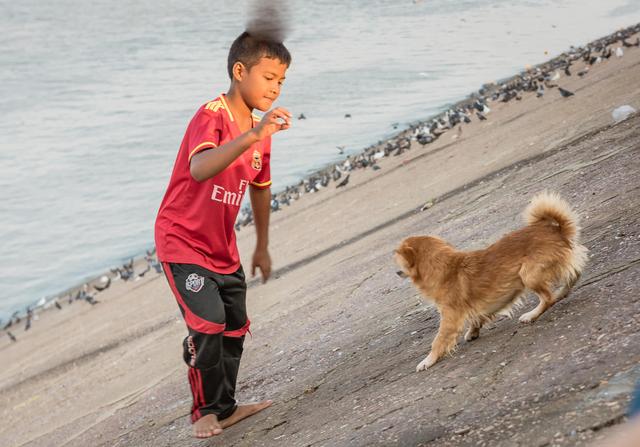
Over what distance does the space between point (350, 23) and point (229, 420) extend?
114 feet

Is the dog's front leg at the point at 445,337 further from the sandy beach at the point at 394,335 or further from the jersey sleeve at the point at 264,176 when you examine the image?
the jersey sleeve at the point at 264,176

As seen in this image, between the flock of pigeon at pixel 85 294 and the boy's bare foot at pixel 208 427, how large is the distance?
8.05m

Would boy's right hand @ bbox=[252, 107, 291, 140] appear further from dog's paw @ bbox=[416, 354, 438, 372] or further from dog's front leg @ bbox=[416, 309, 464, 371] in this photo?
dog's paw @ bbox=[416, 354, 438, 372]

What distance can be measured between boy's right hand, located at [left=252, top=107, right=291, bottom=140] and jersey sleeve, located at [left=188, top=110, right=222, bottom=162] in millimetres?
368

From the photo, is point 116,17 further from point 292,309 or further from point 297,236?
point 292,309

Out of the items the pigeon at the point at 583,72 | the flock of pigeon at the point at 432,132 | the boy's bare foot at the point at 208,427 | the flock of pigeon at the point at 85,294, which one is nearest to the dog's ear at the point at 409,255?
the boy's bare foot at the point at 208,427

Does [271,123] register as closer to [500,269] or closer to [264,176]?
[264,176]

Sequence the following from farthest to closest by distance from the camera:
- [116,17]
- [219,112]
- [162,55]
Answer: [116,17], [162,55], [219,112]

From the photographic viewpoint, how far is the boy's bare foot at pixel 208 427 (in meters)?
4.67

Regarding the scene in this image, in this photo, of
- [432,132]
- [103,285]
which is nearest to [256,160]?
[103,285]

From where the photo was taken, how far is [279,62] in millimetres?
4488

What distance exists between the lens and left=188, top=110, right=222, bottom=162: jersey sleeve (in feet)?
13.8

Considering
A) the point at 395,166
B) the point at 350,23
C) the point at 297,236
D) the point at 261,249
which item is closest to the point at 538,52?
the point at 350,23

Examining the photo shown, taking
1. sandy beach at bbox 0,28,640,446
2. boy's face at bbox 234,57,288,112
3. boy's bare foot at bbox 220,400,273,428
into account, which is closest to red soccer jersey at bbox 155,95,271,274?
boy's face at bbox 234,57,288,112
